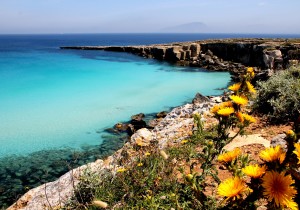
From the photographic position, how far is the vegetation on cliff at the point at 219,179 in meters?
1.99

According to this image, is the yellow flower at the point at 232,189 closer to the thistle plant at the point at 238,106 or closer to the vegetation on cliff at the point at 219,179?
the vegetation on cliff at the point at 219,179

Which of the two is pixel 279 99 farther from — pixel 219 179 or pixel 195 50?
pixel 195 50

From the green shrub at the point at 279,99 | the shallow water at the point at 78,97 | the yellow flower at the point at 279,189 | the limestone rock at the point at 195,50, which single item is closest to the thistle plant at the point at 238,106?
the yellow flower at the point at 279,189

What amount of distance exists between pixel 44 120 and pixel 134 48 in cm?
4696

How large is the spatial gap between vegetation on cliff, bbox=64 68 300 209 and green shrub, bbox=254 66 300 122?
124 inches

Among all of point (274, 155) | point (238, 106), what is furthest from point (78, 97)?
point (274, 155)

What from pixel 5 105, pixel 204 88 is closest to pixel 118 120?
pixel 5 105

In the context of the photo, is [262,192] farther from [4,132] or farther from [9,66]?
[9,66]

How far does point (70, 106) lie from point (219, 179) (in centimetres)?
1900

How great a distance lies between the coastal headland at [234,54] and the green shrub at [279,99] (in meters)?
21.1

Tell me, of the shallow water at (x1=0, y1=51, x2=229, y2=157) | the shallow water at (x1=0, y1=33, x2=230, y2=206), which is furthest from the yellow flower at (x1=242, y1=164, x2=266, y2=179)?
the shallow water at (x1=0, y1=51, x2=229, y2=157)

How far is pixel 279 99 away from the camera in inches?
382

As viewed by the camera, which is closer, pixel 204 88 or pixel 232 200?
pixel 232 200

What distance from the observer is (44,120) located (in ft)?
59.2
